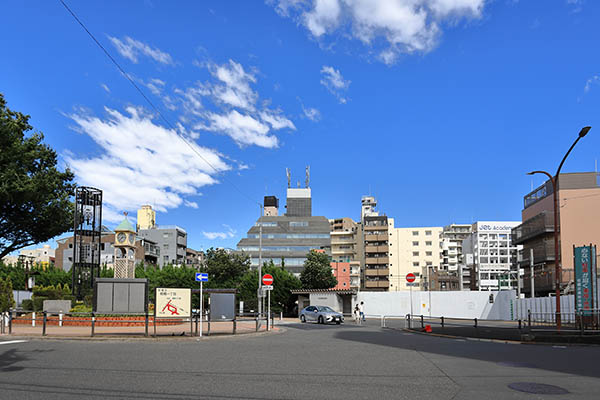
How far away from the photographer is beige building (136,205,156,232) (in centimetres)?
12388

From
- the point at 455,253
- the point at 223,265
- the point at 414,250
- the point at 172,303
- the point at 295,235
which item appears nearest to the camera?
the point at 172,303

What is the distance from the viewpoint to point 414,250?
12006 centimetres

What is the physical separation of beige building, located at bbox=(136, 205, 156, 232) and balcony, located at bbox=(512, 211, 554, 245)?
266ft

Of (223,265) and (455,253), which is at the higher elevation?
(455,253)

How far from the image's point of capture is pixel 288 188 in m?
130

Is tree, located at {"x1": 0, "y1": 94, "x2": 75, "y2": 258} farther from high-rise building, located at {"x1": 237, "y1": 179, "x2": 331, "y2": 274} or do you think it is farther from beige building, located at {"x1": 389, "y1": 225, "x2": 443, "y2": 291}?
beige building, located at {"x1": 389, "y1": 225, "x2": 443, "y2": 291}

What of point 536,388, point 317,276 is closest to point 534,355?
point 536,388

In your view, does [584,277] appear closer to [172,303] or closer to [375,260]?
[172,303]

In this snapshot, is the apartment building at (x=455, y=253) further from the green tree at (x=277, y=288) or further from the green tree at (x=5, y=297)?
the green tree at (x=5, y=297)

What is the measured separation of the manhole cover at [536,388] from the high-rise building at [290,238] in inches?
3952

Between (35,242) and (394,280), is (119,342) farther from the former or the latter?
(394,280)

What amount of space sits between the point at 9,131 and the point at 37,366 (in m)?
28.7

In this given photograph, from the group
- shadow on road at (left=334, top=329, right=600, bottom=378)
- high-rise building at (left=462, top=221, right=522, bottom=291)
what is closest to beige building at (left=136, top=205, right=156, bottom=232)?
high-rise building at (left=462, top=221, right=522, bottom=291)

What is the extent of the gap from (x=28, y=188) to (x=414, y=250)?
9604 centimetres
